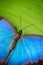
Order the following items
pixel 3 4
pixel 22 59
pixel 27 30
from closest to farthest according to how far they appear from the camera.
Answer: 1. pixel 22 59
2. pixel 27 30
3. pixel 3 4

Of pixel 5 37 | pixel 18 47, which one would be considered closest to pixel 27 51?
pixel 18 47

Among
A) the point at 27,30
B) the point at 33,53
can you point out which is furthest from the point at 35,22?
the point at 33,53

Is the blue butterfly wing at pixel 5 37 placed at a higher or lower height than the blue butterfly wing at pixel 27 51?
higher

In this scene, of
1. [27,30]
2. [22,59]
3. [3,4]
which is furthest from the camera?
[3,4]

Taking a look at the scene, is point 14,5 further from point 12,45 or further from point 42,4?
point 12,45

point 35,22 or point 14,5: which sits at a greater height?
point 14,5
